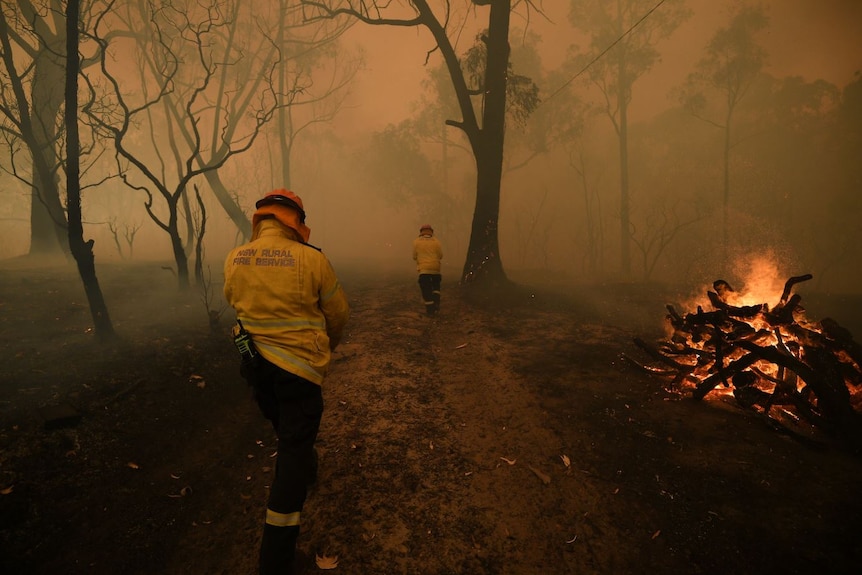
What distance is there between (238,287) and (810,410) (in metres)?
5.68

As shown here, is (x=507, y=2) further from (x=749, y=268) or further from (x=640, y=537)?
(x=749, y=268)

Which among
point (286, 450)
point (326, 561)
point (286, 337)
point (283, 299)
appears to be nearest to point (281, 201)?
point (283, 299)

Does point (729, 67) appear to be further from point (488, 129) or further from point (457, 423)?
point (457, 423)

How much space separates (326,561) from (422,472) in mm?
1171

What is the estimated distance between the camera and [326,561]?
2.74 m

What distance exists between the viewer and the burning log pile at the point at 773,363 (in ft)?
13.1

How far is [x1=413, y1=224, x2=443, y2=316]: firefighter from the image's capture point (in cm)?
885

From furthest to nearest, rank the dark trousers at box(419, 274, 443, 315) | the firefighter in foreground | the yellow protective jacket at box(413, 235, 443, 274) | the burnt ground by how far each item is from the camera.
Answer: the dark trousers at box(419, 274, 443, 315) → the yellow protective jacket at box(413, 235, 443, 274) → the burnt ground → the firefighter in foreground

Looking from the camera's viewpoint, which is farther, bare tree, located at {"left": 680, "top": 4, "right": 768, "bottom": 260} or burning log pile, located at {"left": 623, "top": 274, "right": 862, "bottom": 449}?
bare tree, located at {"left": 680, "top": 4, "right": 768, "bottom": 260}

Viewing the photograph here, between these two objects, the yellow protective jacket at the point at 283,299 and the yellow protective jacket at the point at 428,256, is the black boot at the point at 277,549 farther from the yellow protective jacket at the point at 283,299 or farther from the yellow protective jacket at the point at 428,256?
the yellow protective jacket at the point at 428,256

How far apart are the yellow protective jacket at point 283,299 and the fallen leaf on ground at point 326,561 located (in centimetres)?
123

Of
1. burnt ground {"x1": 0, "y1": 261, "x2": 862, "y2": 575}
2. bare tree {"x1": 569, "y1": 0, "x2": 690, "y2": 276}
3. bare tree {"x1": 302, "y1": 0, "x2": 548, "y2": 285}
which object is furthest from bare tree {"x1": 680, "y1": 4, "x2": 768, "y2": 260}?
burnt ground {"x1": 0, "y1": 261, "x2": 862, "y2": 575}

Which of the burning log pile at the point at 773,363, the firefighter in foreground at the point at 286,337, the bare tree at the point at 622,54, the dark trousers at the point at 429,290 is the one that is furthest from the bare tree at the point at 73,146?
the bare tree at the point at 622,54

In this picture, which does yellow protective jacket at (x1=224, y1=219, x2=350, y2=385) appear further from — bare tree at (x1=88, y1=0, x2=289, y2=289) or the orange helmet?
bare tree at (x1=88, y1=0, x2=289, y2=289)
